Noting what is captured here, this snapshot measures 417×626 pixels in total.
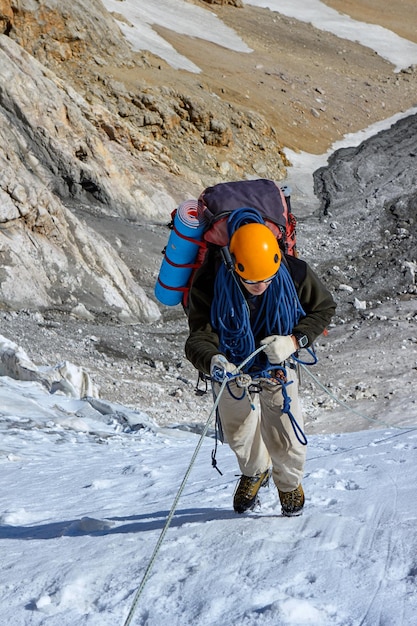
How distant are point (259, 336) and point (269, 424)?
534mm

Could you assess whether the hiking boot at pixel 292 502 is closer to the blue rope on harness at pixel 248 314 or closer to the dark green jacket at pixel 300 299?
the blue rope on harness at pixel 248 314

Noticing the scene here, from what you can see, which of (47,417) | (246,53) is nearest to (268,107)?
(246,53)

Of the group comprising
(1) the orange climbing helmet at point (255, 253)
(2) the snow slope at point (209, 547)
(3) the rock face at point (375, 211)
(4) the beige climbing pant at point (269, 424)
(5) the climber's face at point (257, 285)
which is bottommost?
(3) the rock face at point (375, 211)

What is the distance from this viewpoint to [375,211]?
30703 millimetres

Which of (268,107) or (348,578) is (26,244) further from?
(268,107)

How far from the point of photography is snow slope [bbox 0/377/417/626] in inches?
140

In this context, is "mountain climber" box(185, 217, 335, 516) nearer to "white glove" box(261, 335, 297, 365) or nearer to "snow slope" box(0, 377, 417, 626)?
"white glove" box(261, 335, 297, 365)

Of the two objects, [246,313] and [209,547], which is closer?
[209,547]

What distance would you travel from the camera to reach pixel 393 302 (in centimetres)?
2038

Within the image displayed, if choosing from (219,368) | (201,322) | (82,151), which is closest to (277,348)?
(219,368)

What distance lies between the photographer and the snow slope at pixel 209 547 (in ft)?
11.7

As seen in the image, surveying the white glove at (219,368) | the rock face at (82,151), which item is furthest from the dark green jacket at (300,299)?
the rock face at (82,151)

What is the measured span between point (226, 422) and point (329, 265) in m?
21.3

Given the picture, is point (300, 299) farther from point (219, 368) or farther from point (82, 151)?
point (82, 151)
